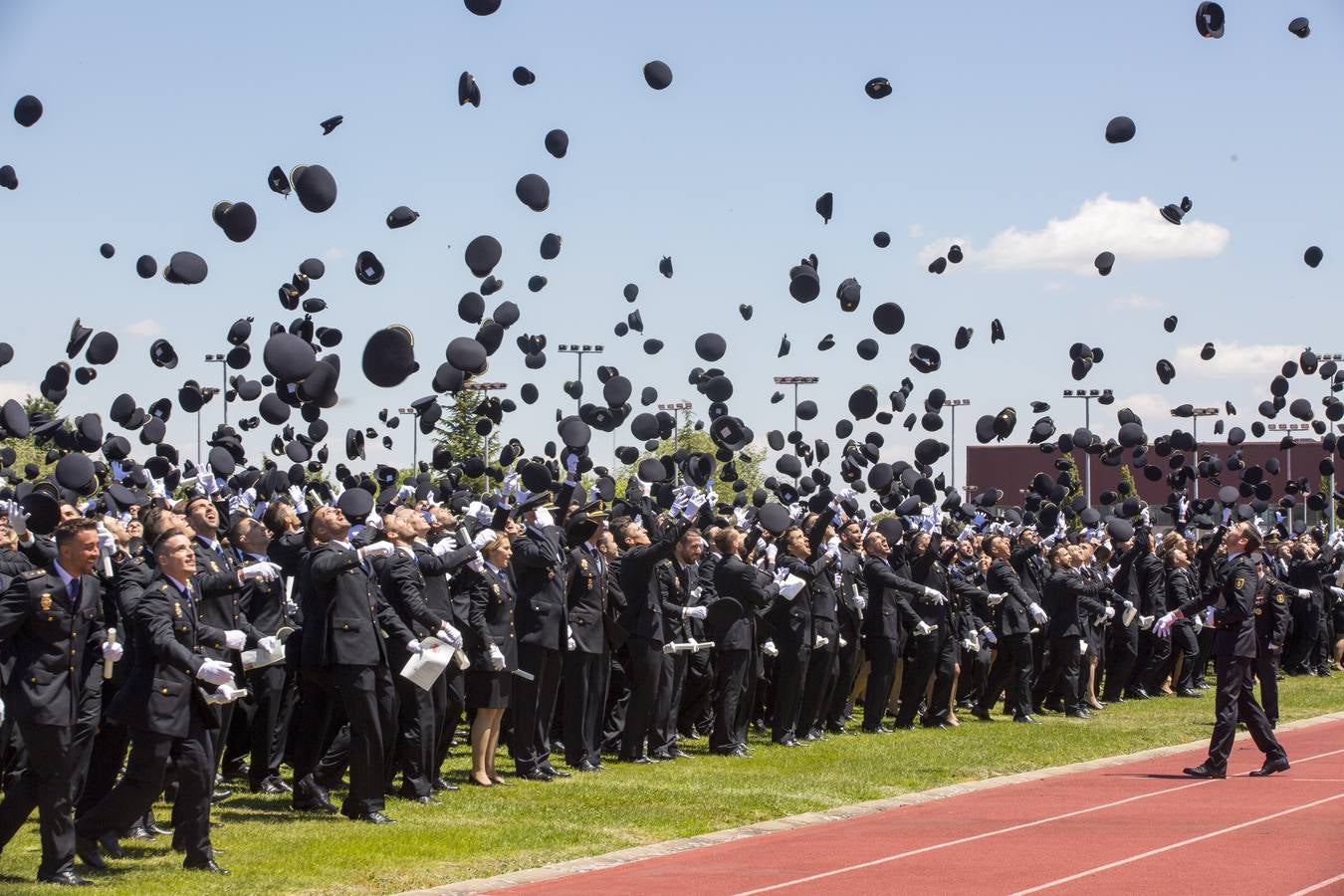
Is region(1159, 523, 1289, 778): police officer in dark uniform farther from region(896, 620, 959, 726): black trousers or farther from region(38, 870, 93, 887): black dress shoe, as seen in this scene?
region(38, 870, 93, 887): black dress shoe

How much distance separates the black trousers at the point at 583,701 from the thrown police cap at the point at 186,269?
567cm

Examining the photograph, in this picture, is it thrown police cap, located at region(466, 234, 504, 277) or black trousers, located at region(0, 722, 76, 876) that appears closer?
black trousers, located at region(0, 722, 76, 876)

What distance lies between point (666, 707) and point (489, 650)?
9.60 ft

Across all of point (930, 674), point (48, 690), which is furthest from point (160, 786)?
point (930, 674)

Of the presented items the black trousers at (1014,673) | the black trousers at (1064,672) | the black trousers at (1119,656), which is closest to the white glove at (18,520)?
the black trousers at (1014,673)

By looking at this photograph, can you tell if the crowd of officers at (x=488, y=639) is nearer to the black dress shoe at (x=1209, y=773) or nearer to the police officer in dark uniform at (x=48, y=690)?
the police officer in dark uniform at (x=48, y=690)

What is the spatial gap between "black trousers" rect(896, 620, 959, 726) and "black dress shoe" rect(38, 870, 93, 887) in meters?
10.7

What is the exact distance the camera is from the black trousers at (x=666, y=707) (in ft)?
50.7

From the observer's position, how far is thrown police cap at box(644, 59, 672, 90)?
1623cm

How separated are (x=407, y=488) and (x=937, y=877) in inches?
533

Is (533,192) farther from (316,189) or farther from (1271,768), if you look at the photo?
(1271,768)

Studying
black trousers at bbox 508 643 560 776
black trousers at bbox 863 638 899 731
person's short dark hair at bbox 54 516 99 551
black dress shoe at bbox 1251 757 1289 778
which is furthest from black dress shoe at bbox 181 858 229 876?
black trousers at bbox 863 638 899 731

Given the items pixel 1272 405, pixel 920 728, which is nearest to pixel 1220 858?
pixel 920 728

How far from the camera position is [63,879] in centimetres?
918
